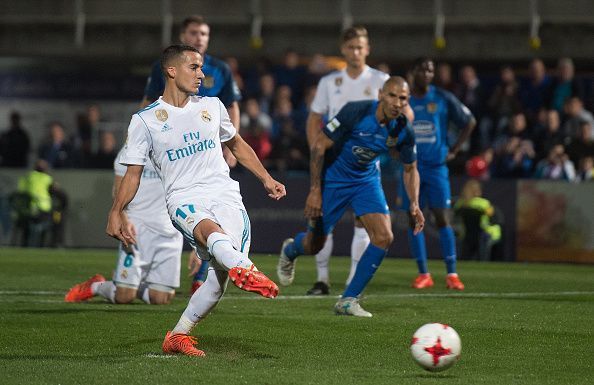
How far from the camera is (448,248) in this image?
13.0 meters

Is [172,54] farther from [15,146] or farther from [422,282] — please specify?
[15,146]

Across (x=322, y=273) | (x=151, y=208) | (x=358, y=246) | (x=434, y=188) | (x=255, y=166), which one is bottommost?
(x=322, y=273)

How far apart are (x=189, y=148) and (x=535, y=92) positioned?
44.7 ft

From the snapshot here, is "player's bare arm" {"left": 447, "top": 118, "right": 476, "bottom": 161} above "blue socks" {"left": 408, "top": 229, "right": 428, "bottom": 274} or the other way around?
above

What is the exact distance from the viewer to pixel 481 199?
18.1m

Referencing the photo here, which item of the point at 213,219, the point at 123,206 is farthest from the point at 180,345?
→ the point at 123,206

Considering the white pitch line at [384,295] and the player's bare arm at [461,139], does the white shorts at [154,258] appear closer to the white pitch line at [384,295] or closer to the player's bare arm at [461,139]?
the white pitch line at [384,295]

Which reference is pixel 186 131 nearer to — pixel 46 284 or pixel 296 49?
pixel 46 284

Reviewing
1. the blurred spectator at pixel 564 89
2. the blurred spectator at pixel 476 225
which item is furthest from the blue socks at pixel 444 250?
the blurred spectator at pixel 564 89

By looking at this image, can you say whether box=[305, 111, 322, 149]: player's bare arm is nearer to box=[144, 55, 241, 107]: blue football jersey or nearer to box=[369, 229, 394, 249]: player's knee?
box=[144, 55, 241, 107]: blue football jersey

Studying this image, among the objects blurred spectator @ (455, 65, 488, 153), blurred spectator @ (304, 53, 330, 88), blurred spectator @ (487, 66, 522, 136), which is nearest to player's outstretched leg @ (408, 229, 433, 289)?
blurred spectator @ (487, 66, 522, 136)

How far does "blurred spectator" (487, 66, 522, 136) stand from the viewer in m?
19.9

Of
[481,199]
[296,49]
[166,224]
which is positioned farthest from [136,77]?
[166,224]

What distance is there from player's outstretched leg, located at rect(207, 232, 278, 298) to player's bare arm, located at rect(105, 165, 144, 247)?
2.00 feet
